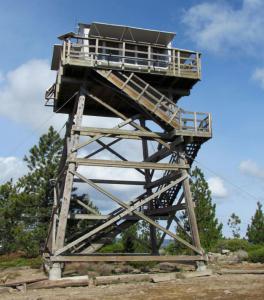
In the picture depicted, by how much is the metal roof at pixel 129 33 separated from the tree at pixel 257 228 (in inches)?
1194

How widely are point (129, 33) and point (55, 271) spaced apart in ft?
38.1

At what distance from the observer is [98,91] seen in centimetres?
2098

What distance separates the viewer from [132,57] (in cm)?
1956

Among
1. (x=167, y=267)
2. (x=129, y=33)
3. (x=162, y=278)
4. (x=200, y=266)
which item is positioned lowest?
(x=162, y=278)

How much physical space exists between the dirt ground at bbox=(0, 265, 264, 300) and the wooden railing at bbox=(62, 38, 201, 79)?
9.69 m

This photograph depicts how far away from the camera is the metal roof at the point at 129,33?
20000mm

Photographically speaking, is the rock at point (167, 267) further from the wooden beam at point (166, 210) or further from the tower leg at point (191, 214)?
the tower leg at point (191, 214)

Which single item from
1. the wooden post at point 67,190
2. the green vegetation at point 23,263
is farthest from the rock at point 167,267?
the green vegetation at point 23,263

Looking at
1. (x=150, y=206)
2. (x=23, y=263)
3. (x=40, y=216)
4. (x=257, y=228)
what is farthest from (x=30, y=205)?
(x=257, y=228)

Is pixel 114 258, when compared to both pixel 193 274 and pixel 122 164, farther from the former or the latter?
pixel 122 164

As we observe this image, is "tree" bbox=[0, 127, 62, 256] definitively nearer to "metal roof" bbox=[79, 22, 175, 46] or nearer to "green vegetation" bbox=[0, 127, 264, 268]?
"green vegetation" bbox=[0, 127, 264, 268]

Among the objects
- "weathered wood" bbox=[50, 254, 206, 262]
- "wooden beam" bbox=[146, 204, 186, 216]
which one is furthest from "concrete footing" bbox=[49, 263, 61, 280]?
"wooden beam" bbox=[146, 204, 186, 216]

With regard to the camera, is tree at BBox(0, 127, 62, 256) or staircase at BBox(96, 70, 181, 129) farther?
tree at BBox(0, 127, 62, 256)

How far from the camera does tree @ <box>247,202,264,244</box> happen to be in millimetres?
44812
